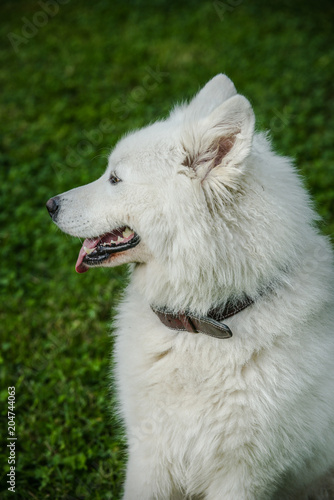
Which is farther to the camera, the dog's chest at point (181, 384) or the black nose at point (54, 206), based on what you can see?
the black nose at point (54, 206)

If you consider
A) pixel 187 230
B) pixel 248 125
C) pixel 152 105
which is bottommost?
pixel 152 105

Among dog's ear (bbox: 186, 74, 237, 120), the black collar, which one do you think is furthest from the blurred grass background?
dog's ear (bbox: 186, 74, 237, 120)

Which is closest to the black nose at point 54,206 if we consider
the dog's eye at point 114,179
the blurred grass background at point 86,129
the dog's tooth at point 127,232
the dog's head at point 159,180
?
the dog's head at point 159,180

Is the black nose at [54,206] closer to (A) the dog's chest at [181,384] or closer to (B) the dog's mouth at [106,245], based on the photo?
(B) the dog's mouth at [106,245]

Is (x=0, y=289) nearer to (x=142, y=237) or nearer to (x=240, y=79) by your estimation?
(x=142, y=237)

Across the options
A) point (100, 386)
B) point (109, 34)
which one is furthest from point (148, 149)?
point (109, 34)

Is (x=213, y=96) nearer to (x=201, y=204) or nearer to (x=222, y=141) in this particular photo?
(x=222, y=141)

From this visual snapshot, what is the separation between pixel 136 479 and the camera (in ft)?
8.04

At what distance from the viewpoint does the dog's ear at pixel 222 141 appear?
194 centimetres

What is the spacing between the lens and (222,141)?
212cm

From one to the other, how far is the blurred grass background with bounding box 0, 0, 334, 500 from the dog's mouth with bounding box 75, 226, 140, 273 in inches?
49.7

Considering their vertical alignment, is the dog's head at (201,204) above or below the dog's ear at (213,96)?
below

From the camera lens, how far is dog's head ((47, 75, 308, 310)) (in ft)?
6.93

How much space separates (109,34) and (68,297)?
254 inches
